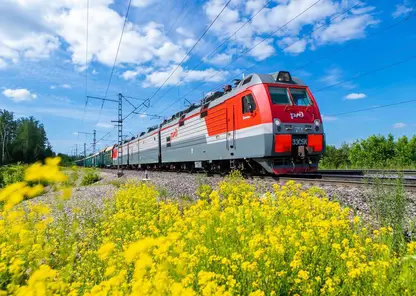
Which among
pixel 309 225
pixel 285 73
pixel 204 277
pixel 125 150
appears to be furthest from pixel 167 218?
pixel 125 150

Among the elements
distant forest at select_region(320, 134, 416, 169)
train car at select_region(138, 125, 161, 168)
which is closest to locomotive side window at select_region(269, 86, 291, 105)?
train car at select_region(138, 125, 161, 168)

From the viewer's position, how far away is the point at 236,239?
3.00 m

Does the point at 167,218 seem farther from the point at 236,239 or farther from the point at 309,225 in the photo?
the point at 309,225

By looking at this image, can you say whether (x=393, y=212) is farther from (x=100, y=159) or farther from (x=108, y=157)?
(x=100, y=159)

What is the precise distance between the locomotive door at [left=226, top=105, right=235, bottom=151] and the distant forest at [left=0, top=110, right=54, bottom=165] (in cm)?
5789

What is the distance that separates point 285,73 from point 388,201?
7.30 meters

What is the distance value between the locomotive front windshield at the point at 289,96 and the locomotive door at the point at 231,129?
1.61 metres

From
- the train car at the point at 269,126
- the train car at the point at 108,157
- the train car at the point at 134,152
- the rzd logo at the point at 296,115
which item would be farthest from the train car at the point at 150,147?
the train car at the point at 108,157

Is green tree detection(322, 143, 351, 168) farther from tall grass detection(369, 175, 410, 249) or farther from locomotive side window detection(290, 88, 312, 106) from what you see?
tall grass detection(369, 175, 410, 249)

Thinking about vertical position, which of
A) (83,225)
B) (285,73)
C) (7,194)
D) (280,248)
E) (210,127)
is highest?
(285,73)

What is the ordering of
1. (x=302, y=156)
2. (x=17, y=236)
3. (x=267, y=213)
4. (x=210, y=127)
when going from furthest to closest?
(x=210, y=127) < (x=302, y=156) < (x=267, y=213) < (x=17, y=236)

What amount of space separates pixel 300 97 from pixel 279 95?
97 centimetres

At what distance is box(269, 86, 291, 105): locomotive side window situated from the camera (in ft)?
31.6

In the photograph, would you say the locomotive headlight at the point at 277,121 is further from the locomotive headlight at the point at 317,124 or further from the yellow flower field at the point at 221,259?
the yellow flower field at the point at 221,259
